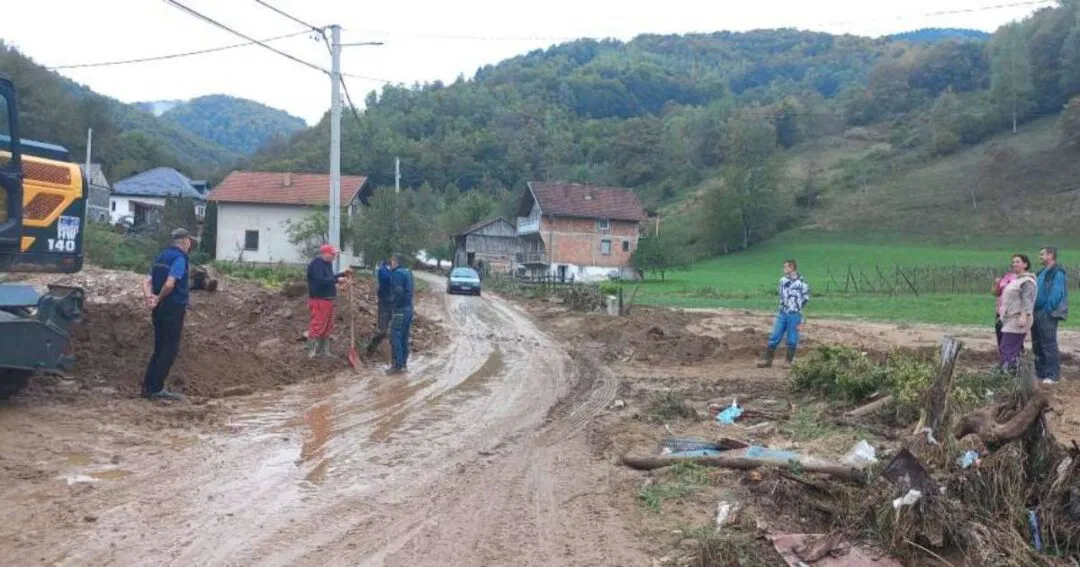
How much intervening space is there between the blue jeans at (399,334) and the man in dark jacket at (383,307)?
1.63ft

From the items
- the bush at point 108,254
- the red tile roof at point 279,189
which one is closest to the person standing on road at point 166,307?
the bush at point 108,254

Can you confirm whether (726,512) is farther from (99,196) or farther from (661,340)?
(99,196)

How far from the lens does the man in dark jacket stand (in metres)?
13.5

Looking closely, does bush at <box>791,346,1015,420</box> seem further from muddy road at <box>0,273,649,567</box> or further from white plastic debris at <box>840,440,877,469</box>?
muddy road at <box>0,273,649,567</box>

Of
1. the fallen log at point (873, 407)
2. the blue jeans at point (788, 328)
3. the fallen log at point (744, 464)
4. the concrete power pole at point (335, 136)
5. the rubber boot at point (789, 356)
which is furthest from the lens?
the concrete power pole at point (335, 136)

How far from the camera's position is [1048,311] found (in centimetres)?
1112

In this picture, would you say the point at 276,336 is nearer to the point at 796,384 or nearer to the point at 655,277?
the point at 796,384

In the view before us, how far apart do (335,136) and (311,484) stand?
526 inches

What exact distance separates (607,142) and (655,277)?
64.7 meters

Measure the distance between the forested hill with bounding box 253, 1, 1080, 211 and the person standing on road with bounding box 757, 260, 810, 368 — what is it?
157 ft

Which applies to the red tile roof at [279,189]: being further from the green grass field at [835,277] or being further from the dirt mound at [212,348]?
the dirt mound at [212,348]

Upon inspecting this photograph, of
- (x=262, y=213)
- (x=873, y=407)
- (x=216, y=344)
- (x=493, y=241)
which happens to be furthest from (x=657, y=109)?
(x=873, y=407)

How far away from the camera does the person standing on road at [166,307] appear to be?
8.94 m

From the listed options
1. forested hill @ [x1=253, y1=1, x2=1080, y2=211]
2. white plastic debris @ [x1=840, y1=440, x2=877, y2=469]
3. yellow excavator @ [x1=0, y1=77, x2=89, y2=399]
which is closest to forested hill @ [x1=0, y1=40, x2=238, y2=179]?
yellow excavator @ [x1=0, y1=77, x2=89, y2=399]
